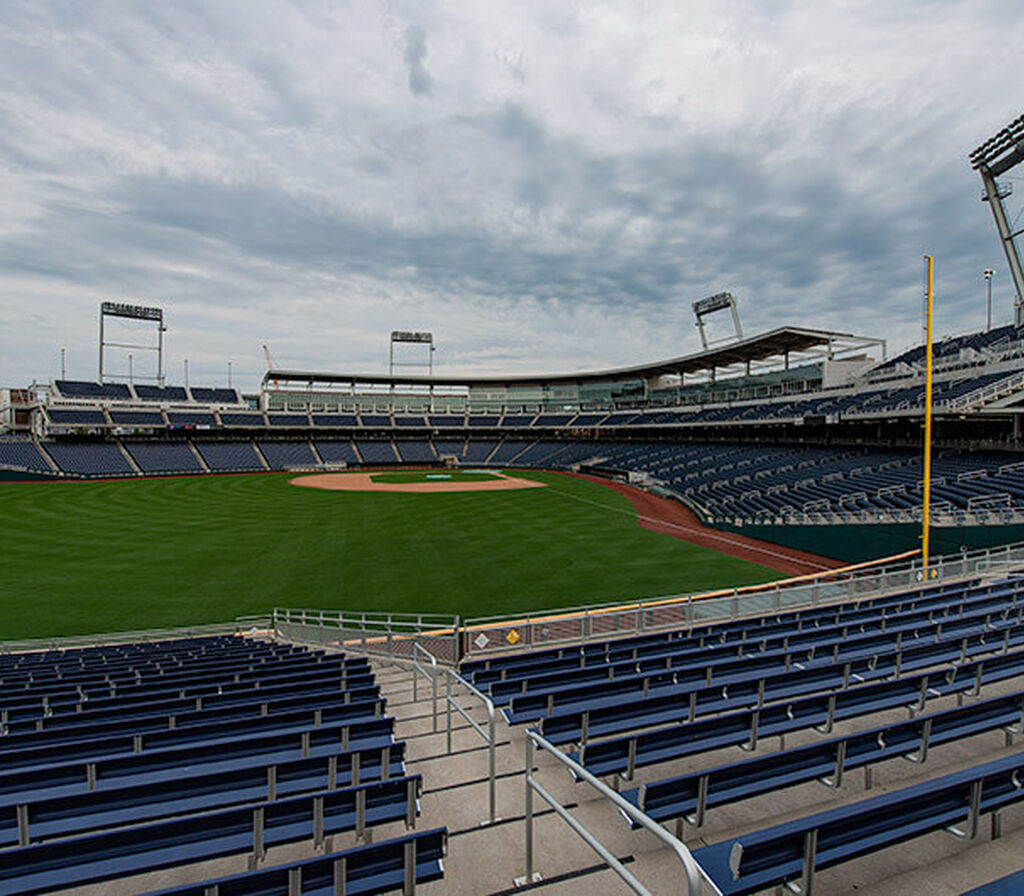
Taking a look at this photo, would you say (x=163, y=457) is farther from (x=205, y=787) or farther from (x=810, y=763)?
(x=810, y=763)

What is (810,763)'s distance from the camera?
4.41 m

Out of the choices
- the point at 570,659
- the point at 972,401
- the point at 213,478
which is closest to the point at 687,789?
the point at 570,659

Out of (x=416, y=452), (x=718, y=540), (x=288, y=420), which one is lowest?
(x=718, y=540)

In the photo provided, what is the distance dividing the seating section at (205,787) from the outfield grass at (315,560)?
10.2 metres

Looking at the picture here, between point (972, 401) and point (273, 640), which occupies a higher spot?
point (972, 401)

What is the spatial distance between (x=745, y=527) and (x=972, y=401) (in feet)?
41.8

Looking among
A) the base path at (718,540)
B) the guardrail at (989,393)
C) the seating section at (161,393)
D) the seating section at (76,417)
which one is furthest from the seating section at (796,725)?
the seating section at (161,393)

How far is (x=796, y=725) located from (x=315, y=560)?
2198 cm

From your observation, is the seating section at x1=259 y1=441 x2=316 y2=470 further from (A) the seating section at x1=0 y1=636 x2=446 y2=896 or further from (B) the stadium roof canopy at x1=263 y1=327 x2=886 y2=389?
(A) the seating section at x1=0 y1=636 x2=446 y2=896


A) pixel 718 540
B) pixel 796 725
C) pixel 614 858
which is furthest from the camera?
pixel 718 540

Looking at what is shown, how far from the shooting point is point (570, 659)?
355 inches

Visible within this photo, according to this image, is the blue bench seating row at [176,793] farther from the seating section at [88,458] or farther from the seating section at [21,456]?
the seating section at [21,456]

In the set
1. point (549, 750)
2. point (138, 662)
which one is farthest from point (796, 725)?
point (138, 662)

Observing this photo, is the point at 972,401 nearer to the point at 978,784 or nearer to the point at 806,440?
the point at 806,440
